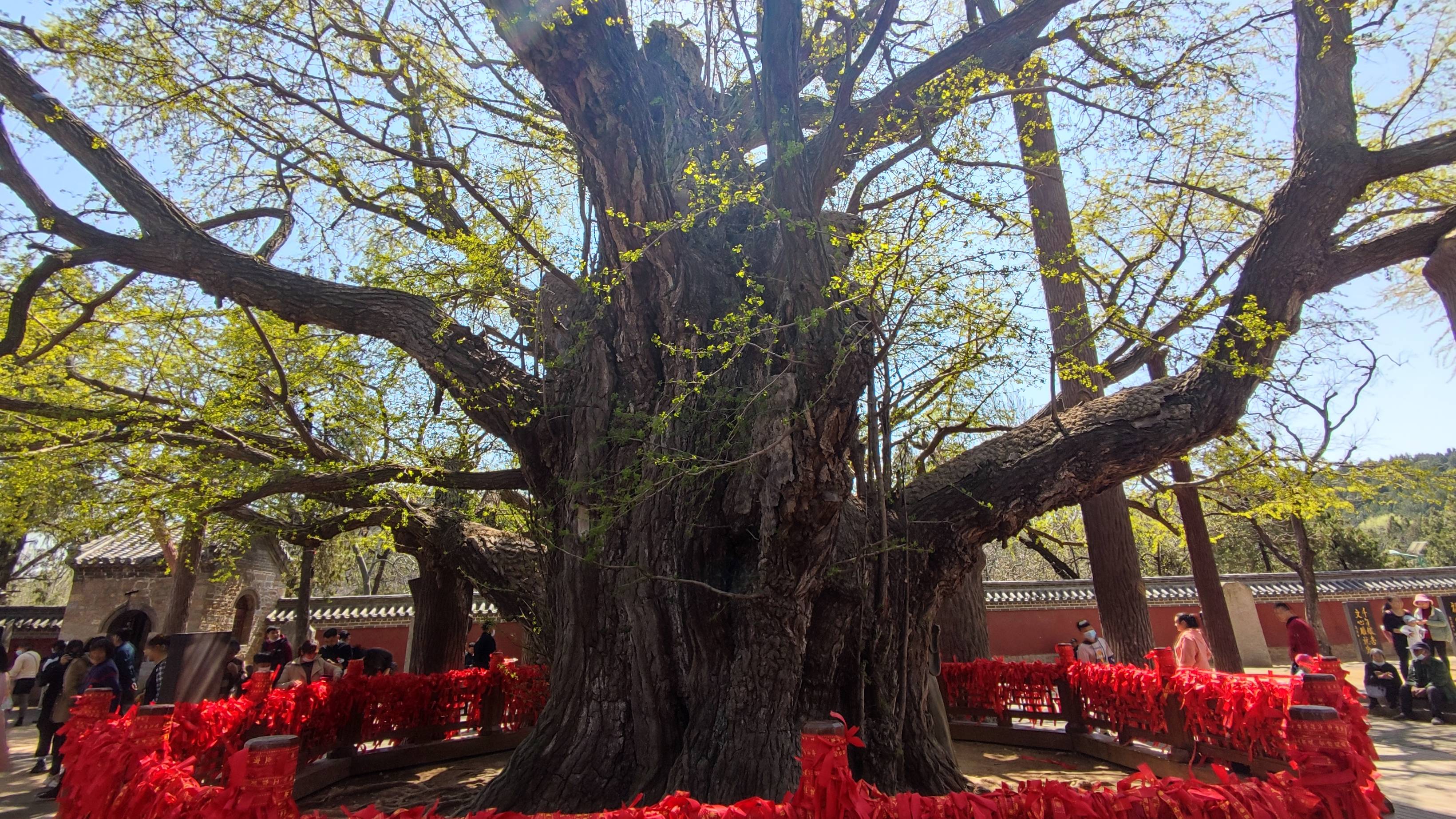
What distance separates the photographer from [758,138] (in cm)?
774

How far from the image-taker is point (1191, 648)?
276 inches

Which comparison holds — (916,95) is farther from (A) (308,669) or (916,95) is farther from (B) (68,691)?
(B) (68,691)

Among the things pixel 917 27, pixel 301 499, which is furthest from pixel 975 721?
pixel 301 499

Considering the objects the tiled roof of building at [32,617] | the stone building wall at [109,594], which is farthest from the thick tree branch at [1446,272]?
the tiled roof of building at [32,617]

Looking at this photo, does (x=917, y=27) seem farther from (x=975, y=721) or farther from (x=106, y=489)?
(x=106, y=489)

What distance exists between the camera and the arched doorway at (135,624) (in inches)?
621

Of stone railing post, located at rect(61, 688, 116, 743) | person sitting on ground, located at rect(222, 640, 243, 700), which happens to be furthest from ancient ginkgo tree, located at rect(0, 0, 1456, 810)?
person sitting on ground, located at rect(222, 640, 243, 700)

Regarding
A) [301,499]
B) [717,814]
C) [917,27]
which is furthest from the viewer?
[301,499]

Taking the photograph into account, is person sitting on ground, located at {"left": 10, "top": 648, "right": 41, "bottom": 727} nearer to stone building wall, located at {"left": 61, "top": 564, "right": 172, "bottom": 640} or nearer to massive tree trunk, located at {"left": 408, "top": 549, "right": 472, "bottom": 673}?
stone building wall, located at {"left": 61, "top": 564, "right": 172, "bottom": 640}

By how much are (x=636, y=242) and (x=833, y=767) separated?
3.81m

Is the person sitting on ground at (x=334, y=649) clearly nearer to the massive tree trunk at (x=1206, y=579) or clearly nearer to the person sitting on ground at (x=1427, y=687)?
the massive tree trunk at (x=1206, y=579)

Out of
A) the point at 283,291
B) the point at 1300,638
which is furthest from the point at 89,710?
the point at 1300,638

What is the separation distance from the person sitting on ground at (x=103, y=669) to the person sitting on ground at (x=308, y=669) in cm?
124

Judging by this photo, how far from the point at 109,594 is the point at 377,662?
1091cm
